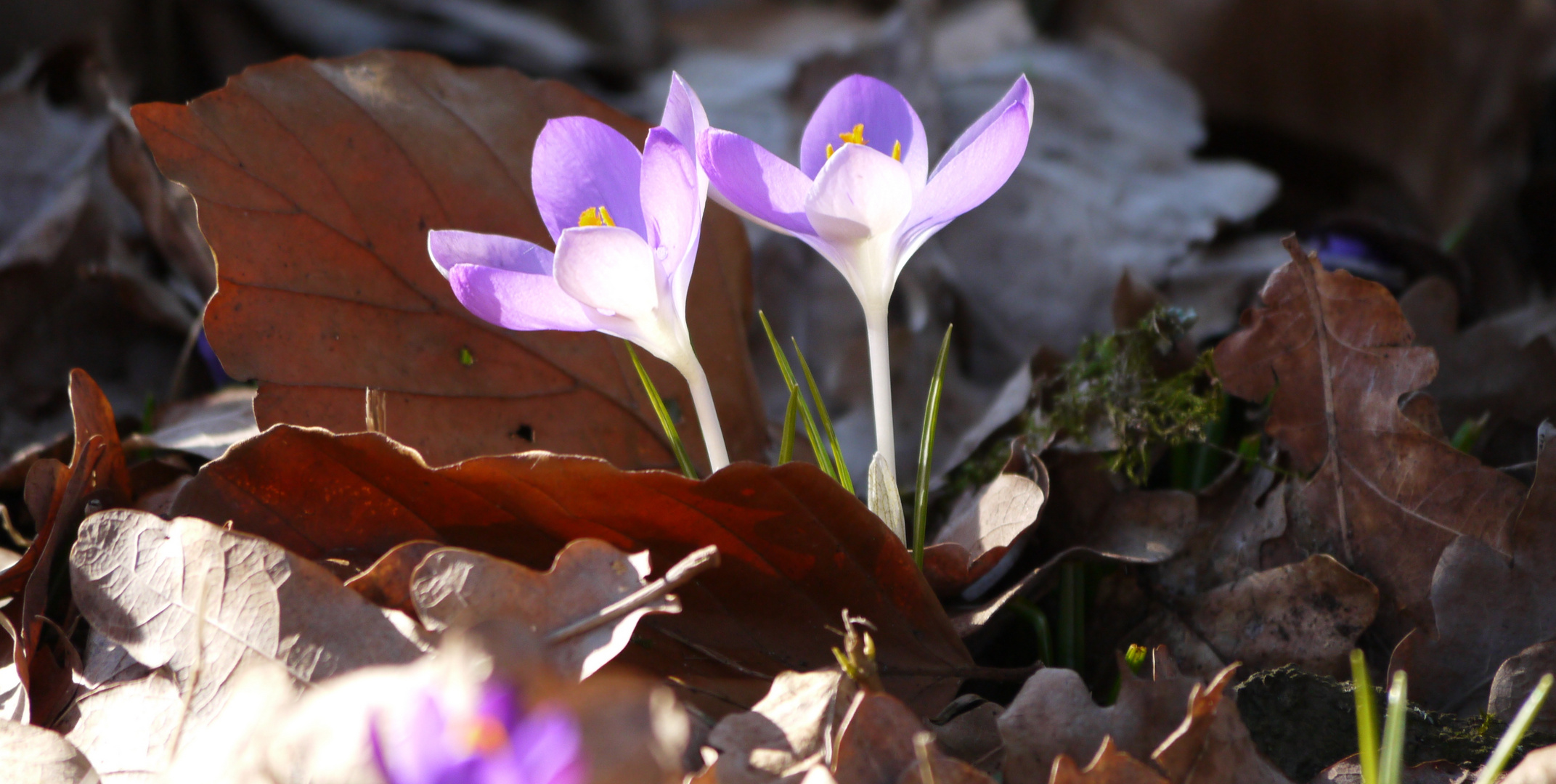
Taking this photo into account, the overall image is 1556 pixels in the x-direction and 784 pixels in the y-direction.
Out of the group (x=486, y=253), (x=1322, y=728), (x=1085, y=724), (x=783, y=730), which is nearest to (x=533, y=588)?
(x=783, y=730)

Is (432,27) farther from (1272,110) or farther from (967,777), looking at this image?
(967,777)

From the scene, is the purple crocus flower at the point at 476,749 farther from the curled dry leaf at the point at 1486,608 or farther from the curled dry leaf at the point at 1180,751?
the curled dry leaf at the point at 1486,608

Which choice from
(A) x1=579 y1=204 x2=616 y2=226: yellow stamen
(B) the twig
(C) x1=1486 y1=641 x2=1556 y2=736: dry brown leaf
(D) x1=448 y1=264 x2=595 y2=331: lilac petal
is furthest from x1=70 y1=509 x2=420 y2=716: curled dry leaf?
(C) x1=1486 y1=641 x2=1556 y2=736: dry brown leaf

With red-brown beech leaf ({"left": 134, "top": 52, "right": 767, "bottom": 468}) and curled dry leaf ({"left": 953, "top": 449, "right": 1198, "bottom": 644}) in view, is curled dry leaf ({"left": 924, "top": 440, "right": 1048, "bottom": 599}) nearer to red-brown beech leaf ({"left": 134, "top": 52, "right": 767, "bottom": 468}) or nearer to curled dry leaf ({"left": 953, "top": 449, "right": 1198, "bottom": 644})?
curled dry leaf ({"left": 953, "top": 449, "right": 1198, "bottom": 644})

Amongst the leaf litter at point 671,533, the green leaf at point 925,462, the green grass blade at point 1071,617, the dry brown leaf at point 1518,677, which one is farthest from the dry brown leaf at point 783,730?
the dry brown leaf at point 1518,677

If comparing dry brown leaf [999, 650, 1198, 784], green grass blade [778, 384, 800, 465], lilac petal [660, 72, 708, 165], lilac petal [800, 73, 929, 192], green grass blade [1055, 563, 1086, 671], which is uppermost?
lilac petal [660, 72, 708, 165]

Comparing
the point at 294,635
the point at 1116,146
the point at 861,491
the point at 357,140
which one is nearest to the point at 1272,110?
the point at 1116,146

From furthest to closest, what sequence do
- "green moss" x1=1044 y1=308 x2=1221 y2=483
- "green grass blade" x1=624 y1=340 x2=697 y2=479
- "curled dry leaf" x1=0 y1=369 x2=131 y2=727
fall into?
"green moss" x1=1044 y1=308 x2=1221 y2=483, "green grass blade" x1=624 y1=340 x2=697 y2=479, "curled dry leaf" x1=0 y1=369 x2=131 y2=727
